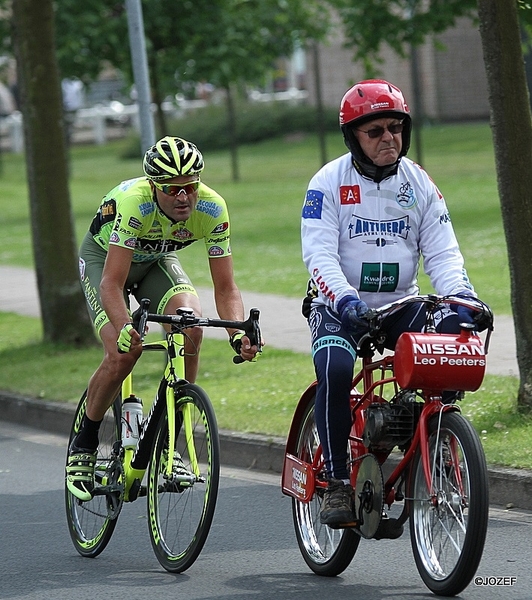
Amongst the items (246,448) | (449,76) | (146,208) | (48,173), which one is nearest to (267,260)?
(48,173)

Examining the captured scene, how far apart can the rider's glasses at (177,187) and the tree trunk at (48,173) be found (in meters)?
6.67

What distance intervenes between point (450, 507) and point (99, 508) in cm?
221

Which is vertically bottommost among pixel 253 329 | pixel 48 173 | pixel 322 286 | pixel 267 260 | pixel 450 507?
pixel 267 260

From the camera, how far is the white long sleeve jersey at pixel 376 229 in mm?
5699

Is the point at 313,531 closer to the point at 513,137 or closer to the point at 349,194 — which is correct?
the point at 349,194

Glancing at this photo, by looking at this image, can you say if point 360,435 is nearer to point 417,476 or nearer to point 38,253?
point 417,476

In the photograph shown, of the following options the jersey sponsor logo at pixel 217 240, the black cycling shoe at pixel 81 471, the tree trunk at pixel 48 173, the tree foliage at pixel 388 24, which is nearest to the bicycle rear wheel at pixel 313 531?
the jersey sponsor logo at pixel 217 240

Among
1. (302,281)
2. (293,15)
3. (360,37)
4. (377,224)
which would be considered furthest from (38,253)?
(293,15)

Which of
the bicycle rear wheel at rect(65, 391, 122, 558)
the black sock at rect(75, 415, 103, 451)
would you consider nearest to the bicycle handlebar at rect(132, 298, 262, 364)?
the bicycle rear wheel at rect(65, 391, 122, 558)

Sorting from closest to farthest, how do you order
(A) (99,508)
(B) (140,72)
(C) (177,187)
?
(C) (177,187)
(A) (99,508)
(B) (140,72)

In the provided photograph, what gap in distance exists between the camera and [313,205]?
5730mm

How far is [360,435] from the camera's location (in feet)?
18.6

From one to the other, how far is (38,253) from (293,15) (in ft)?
59.1

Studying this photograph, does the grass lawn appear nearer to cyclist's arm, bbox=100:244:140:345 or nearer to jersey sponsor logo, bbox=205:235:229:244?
jersey sponsor logo, bbox=205:235:229:244
